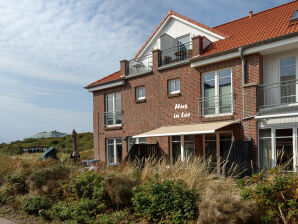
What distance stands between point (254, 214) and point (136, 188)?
2.90 meters

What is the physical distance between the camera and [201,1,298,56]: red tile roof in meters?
12.8

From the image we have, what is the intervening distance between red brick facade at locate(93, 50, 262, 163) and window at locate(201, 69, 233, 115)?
12.2 inches

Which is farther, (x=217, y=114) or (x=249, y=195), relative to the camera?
(x=217, y=114)

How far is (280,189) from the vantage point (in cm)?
541

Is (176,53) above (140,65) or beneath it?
above

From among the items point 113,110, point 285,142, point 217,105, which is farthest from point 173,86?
point 285,142

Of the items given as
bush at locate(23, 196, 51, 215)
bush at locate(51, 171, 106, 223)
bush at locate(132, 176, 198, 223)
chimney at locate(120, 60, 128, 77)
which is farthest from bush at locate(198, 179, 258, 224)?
chimney at locate(120, 60, 128, 77)

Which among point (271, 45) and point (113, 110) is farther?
point (113, 110)

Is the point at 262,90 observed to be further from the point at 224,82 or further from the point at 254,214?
the point at 254,214

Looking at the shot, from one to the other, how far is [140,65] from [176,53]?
3.09 m

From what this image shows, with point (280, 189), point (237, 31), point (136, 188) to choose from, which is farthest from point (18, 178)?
point (237, 31)

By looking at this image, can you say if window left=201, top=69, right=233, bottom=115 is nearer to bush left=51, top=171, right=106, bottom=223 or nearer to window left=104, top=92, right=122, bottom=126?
window left=104, top=92, right=122, bottom=126

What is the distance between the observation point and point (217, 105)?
45.4 ft

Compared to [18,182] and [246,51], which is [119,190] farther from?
[246,51]
